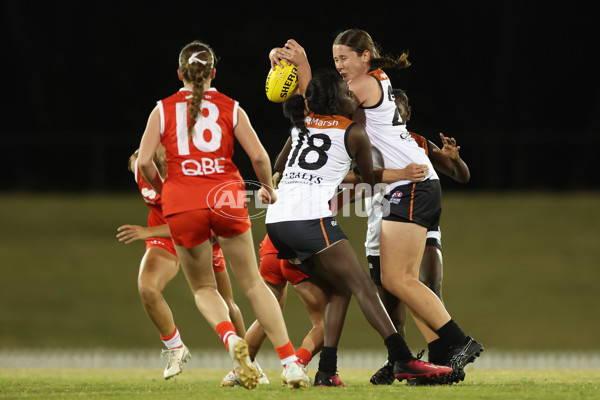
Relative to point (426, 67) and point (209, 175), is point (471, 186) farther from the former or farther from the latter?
point (209, 175)

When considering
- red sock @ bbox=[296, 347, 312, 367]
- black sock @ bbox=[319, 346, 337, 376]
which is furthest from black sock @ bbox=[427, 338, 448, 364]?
red sock @ bbox=[296, 347, 312, 367]

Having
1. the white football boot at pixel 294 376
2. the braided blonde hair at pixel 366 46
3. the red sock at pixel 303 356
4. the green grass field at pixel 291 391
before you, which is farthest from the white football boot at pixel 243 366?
the braided blonde hair at pixel 366 46

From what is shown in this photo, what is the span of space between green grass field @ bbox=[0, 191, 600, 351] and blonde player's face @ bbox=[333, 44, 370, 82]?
9.86 metres

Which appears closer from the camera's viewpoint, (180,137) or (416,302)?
(180,137)

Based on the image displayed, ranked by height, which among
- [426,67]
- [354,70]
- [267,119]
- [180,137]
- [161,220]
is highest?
[426,67]

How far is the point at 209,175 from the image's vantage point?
5.64 meters

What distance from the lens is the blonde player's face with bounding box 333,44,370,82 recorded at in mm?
6441

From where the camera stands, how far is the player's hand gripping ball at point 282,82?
21.7ft

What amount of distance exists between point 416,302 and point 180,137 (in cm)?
194

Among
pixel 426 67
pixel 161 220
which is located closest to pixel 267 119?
pixel 426 67

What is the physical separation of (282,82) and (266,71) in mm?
17359

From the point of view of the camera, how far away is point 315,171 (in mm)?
5961

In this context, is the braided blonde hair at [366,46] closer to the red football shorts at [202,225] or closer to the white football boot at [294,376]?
the red football shorts at [202,225]

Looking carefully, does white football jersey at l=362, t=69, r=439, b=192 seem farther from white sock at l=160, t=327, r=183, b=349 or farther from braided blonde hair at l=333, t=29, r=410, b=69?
white sock at l=160, t=327, r=183, b=349
